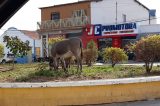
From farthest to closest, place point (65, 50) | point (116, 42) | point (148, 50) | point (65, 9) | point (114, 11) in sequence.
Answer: point (114, 11) → point (65, 9) → point (116, 42) → point (148, 50) → point (65, 50)

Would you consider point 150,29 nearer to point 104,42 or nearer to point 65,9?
point 104,42

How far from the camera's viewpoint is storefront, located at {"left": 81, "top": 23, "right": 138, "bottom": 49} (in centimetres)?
4450

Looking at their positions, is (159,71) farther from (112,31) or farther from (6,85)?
(112,31)

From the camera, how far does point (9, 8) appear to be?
1181 cm

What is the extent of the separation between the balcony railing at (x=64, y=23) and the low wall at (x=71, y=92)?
38.8 m

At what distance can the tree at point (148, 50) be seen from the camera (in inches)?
503

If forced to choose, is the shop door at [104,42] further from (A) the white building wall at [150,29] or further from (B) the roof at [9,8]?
(B) the roof at [9,8]

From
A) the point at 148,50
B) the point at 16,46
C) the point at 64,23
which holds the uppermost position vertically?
the point at 64,23

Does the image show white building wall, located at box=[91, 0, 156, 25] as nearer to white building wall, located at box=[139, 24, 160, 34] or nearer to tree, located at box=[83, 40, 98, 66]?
white building wall, located at box=[139, 24, 160, 34]

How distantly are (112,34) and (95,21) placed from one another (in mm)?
3596

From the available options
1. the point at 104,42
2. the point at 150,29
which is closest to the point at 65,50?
the point at 150,29

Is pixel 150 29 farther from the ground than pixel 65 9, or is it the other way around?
pixel 65 9

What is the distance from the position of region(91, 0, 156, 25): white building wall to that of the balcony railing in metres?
1.23

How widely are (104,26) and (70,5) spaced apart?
617cm
